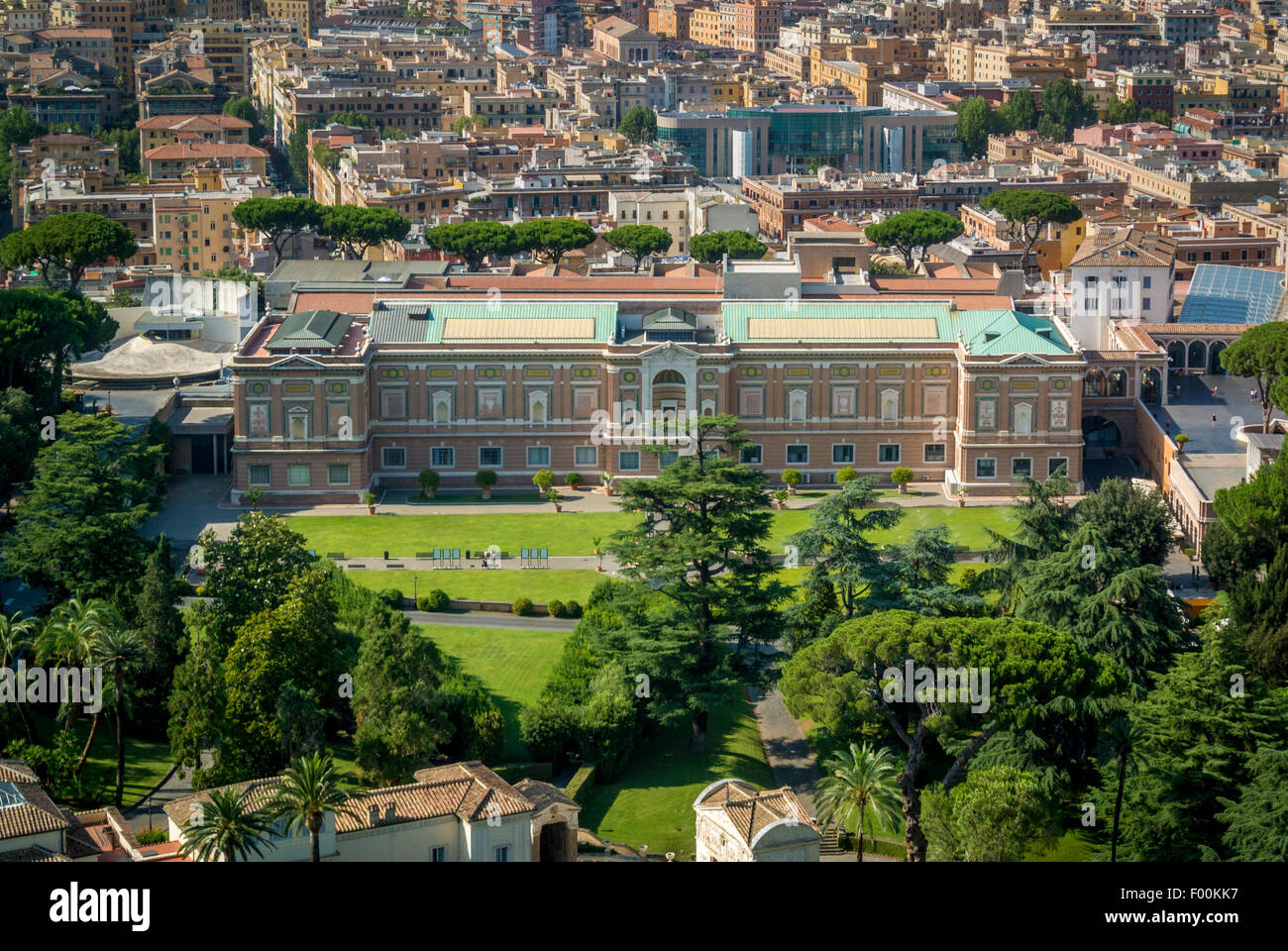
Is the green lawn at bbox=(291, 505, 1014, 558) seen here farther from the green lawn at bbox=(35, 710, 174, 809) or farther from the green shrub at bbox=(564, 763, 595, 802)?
the green shrub at bbox=(564, 763, 595, 802)

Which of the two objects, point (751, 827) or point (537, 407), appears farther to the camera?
point (537, 407)

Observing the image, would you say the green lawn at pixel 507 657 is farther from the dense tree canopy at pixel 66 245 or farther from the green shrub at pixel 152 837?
the dense tree canopy at pixel 66 245

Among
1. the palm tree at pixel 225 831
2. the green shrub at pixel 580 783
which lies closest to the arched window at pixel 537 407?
the green shrub at pixel 580 783

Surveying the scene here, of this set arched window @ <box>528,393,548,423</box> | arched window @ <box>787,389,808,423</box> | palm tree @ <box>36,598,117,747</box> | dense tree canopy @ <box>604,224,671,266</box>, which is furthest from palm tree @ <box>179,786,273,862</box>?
dense tree canopy @ <box>604,224,671,266</box>

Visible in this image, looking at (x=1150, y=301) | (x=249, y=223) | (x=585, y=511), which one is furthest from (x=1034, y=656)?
(x=249, y=223)

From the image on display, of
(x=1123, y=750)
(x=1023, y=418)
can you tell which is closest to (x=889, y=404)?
(x=1023, y=418)

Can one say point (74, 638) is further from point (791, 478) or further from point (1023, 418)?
point (1023, 418)
